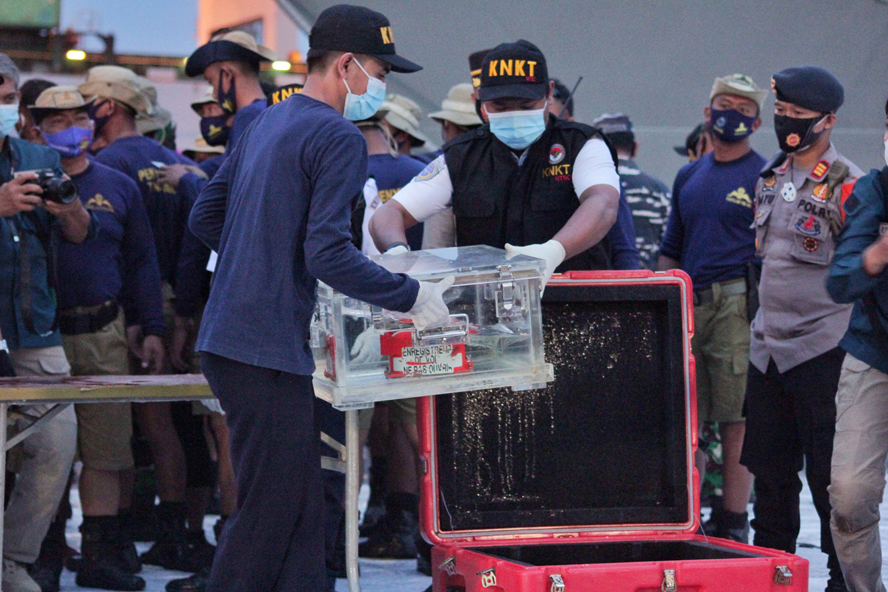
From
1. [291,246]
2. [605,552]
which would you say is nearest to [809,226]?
[605,552]

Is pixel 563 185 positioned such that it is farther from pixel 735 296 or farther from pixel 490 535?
pixel 735 296

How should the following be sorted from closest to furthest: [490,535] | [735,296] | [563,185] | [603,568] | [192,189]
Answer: [603,568] < [490,535] < [563,185] < [735,296] < [192,189]

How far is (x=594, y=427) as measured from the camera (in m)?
3.22

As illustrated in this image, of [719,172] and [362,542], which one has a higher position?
[719,172]

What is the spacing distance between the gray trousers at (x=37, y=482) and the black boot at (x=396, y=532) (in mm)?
1389

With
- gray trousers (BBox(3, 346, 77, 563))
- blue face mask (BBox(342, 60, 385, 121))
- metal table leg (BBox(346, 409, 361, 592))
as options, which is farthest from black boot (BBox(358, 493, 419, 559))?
blue face mask (BBox(342, 60, 385, 121))

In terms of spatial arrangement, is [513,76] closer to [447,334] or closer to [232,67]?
[447,334]

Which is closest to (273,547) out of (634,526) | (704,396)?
(634,526)

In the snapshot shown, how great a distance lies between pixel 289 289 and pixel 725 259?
8.40ft

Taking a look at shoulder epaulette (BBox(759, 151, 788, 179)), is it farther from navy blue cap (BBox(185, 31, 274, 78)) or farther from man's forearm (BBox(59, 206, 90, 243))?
man's forearm (BBox(59, 206, 90, 243))

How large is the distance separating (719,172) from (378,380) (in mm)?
2578

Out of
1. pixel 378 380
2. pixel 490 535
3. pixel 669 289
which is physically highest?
pixel 669 289

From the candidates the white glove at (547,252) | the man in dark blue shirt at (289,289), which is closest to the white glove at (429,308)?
the man in dark blue shirt at (289,289)

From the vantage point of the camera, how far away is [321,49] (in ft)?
9.23
